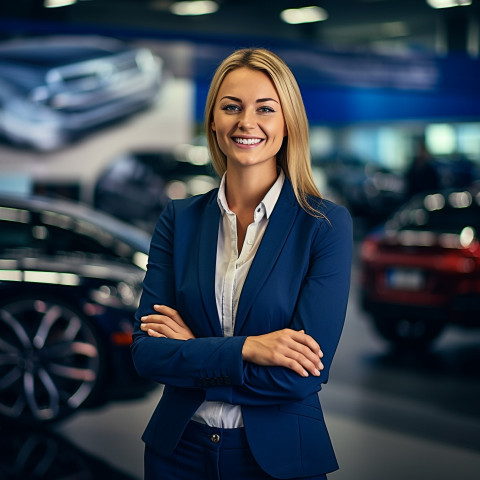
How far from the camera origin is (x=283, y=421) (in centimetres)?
188

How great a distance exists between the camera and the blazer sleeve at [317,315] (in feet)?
6.19

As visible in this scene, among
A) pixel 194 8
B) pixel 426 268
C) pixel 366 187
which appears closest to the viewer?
pixel 426 268

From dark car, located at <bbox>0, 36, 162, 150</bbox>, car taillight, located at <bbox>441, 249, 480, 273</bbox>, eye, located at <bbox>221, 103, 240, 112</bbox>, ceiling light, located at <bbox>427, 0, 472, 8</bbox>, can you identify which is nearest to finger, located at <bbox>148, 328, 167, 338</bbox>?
eye, located at <bbox>221, 103, 240, 112</bbox>

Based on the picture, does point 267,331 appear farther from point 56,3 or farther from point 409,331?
point 56,3

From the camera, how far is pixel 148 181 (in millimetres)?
11430

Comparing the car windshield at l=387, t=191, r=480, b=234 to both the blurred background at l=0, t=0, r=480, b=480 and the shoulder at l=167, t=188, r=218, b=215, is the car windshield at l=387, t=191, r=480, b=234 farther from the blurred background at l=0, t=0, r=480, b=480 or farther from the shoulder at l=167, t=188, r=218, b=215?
the shoulder at l=167, t=188, r=218, b=215

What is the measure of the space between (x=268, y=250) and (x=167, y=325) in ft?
1.12

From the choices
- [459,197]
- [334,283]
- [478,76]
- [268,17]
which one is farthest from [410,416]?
[268,17]

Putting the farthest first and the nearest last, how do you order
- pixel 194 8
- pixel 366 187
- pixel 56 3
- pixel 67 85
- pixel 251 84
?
pixel 194 8 → pixel 56 3 → pixel 366 187 → pixel 67 85 → pixel 251 84

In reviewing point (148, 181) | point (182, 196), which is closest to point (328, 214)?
point (148, 181)

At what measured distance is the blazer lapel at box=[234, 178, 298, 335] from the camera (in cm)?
189

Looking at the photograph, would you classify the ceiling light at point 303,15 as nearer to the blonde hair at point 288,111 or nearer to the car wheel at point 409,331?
the car wheel at point 409,331

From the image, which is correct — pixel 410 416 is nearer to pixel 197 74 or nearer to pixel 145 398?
pixel 145 398

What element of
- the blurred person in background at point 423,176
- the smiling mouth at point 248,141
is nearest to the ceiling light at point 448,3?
the blurred person in background at point 423,176
